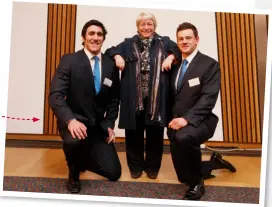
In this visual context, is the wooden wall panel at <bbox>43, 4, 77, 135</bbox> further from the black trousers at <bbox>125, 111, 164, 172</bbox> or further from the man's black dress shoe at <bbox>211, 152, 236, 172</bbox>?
the man's black dress shoe at <bbox>211, 152, 236, 172</bbox>

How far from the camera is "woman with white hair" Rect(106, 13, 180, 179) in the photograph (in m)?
2.12

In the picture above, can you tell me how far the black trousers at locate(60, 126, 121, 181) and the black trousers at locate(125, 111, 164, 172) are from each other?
0.33 ft

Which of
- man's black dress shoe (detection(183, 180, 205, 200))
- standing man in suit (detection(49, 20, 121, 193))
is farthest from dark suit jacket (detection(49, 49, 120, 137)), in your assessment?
man's black dress shoe (detection(183, 180, 205, 200))

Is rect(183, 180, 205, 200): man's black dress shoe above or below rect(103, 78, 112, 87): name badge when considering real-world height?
below

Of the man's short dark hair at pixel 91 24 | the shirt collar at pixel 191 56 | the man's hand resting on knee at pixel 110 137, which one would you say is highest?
the man's short dark hair at pixel 91 24

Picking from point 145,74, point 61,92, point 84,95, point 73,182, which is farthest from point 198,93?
point 73,182

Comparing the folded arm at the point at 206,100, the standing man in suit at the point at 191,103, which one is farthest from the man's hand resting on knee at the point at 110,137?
the folded arm at the point at 206,100

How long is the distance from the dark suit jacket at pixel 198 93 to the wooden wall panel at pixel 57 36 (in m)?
0.68

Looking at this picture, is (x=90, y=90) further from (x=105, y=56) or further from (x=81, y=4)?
(x=81, y=4)

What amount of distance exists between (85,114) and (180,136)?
60 centimetres

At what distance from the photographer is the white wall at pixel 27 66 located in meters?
2.15

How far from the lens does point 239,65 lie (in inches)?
84.0

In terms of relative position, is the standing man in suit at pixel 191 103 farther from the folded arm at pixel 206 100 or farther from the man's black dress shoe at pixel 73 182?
the man's black dress shoe at pixel 73 182

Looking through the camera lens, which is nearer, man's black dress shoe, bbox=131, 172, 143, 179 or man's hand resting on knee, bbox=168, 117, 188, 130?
man's hand resting on knee, bbox=168, 117, 188, 130
